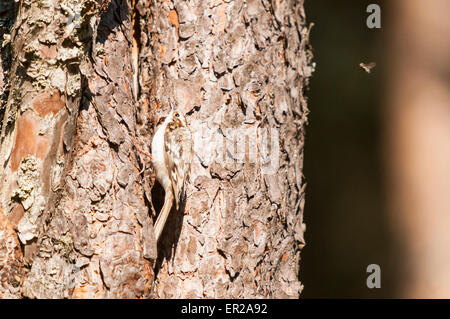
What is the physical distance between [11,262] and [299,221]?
1301 millimetres

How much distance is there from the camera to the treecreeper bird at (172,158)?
2066 mm

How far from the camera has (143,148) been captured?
218 cm

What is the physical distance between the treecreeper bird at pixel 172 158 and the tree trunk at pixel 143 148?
0.04m

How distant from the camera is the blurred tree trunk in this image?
241 cm

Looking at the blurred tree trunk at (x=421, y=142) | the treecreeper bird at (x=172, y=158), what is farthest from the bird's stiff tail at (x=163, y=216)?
the blurred tree trunk at (x=421, y=142)

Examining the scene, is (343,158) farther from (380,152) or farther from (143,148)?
(143,148)

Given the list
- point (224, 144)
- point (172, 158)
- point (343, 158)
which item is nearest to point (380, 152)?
point (343, 158)

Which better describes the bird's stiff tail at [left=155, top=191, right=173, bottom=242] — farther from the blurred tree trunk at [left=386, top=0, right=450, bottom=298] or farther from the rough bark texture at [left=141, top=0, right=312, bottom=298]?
the blurred tree trunk at [left=386, top=0, right=450, bottom=298]

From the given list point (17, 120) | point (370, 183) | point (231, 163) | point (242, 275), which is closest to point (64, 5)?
point (17, 120)

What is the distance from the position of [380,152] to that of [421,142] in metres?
0.36

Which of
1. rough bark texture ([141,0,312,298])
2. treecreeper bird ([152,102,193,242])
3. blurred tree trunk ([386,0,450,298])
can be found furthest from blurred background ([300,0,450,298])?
treecreeper bird ([152,102,193,242])

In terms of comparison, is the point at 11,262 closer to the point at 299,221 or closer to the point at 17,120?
the point at 17,120

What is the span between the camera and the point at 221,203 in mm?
2068

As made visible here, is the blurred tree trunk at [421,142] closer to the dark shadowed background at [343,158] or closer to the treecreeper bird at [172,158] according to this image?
the dark shadowed background at [343,158]
